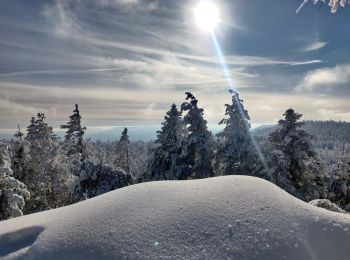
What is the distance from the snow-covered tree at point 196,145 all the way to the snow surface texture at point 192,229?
25.4 metres

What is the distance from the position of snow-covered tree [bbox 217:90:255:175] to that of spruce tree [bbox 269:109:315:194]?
259 cm

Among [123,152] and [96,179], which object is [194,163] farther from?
[123,152]

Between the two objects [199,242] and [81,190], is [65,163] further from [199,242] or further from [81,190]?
[199,242]

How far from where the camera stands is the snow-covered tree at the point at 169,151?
3225cm

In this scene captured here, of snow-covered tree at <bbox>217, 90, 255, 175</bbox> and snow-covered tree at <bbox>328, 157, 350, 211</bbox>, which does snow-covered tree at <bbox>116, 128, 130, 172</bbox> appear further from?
snow-covered tree at <bbox>328, 157, 350, 211</bbox>

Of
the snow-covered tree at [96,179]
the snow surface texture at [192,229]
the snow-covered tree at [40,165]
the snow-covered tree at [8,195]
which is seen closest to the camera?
the snow surface texture at [192,229]

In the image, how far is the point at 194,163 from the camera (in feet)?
107

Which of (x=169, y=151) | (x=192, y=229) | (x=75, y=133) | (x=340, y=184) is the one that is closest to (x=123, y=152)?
(x=75, y=133)

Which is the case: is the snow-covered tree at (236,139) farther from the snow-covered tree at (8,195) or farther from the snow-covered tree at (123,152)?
the snow-covered tree at (123,152)

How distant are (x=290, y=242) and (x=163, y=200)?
2.02m

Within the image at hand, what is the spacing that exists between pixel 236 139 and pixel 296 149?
15.9 feet

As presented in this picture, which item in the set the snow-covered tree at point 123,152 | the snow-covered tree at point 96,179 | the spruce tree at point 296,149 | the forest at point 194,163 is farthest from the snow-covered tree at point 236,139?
the snow-covered tree at point 123,152

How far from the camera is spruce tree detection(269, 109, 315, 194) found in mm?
29047

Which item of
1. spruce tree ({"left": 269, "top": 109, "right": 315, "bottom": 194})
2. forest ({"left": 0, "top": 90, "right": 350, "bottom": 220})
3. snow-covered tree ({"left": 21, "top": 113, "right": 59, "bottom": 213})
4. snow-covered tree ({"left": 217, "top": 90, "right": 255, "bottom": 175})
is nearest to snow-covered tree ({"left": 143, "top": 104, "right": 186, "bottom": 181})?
forest ({"left": 0, "top": 90, "right": 350, "bottom": 220})
